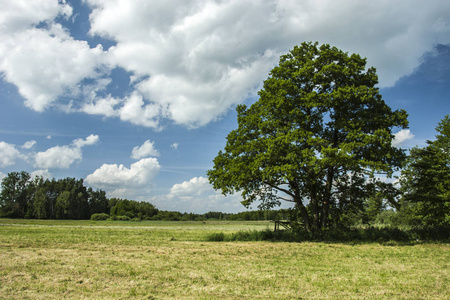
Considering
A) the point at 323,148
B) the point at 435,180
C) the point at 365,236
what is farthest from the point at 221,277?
the point at 435,180

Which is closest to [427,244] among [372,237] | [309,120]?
[372,237]

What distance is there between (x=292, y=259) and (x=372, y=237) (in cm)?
1242

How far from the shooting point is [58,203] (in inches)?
4429

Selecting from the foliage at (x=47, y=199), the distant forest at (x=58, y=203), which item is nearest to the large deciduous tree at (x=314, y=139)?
the distant forest at (x=58, y=203)

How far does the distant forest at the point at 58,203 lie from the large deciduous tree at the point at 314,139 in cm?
9393

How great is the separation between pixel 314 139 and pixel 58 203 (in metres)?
119

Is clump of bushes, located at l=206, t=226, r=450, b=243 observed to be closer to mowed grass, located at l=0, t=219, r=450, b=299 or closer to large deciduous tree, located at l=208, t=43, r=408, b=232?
large deciduous tree, located at l=208, t=43, r=408, b=232

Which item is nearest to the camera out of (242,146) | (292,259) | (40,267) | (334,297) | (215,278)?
(334,297)

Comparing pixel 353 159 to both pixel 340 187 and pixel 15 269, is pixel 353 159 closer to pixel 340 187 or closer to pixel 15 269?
pixel 340 187

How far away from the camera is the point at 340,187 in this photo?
22.6 m

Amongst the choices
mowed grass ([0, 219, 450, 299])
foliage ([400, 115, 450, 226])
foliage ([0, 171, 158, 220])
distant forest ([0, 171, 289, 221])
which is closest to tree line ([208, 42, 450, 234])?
foliage ([400, 115, 450, 226])

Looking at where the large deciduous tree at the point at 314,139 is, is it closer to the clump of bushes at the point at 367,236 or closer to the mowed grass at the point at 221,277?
the clump of bushes at the point at 367,236

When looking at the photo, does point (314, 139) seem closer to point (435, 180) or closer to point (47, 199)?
point (435, 180)

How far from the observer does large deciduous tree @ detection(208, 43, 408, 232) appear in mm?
19703
